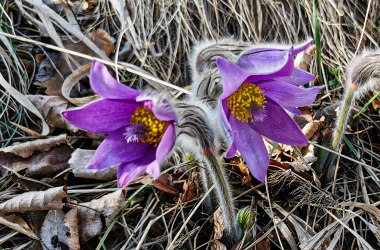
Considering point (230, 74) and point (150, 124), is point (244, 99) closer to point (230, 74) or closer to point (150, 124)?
point (230, 74)

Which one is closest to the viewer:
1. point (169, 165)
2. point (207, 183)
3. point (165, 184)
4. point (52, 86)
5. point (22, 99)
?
point (207, 183)

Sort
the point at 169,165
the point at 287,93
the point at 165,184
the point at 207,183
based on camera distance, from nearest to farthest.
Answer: the point at 287,93 < the point at 207,183 < the point at 165,184 < the point at 169,165

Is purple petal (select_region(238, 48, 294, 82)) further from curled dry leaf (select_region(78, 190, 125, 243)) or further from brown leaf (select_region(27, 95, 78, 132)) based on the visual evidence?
brown leaf (select_region(27, 95, 78, 132))

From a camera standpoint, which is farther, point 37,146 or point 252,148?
point 37,146

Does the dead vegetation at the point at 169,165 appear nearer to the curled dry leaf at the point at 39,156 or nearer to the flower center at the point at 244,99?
the curled dry leaf at the point at 39,156

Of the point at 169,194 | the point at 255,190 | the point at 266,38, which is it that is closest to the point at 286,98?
the point at 255,190

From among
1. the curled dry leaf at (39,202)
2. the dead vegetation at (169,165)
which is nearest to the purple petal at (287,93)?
the dead vegetation at (169,165)

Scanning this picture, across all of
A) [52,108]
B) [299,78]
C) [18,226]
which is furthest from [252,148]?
[52,108]
